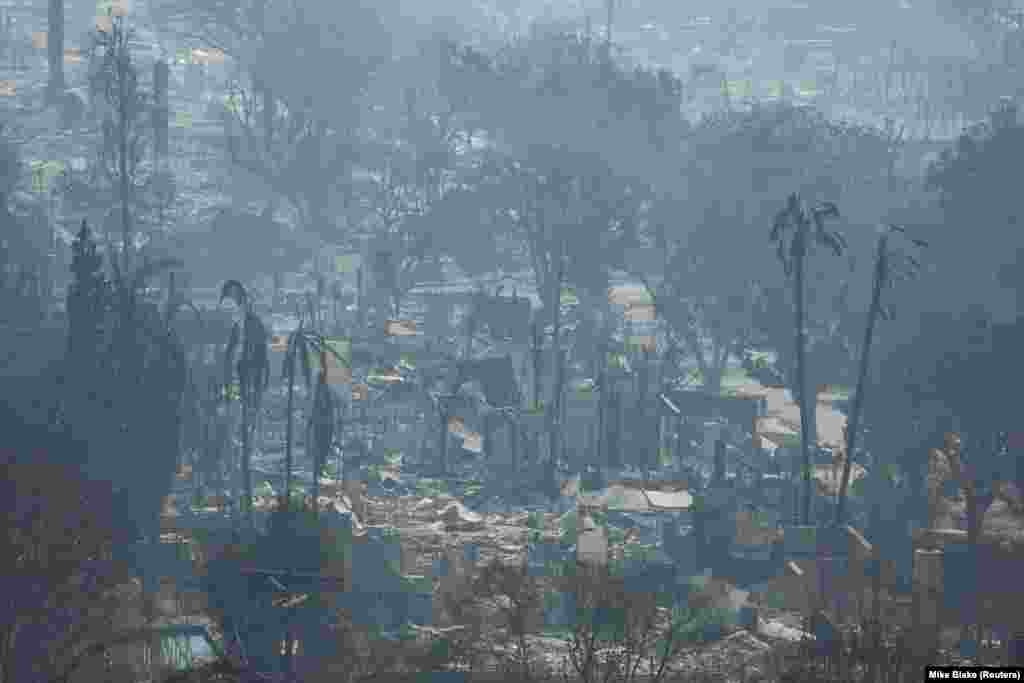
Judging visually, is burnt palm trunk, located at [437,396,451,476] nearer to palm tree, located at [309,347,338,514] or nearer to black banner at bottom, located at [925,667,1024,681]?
palm tree, located at [309,347,338,514]

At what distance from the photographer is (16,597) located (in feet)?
72.8

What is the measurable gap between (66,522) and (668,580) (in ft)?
33.9

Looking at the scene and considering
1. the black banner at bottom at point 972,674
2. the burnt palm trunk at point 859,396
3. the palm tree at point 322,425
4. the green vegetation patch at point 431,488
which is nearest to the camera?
the black banner at bottom at point 972,674

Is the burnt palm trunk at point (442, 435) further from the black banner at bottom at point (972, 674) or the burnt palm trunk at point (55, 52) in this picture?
the burnt palm trunk at point (55, 52)

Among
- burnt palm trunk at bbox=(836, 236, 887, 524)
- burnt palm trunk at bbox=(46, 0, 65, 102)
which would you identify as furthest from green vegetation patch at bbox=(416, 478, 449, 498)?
burnt palm trunk at bbox=(46, 0, 65, 102)

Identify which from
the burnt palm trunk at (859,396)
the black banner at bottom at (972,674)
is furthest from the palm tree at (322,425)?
the black banner at bottom at (972,674)

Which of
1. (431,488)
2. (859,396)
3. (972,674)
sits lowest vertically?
(431,488)

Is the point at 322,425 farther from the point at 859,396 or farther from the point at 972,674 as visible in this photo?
the point at 972,674

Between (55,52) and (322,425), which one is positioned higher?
(55,52)

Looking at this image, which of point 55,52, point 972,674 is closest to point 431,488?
point 972,674

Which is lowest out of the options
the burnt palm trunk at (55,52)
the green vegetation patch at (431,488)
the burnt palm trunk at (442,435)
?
the green vegetation patch at (431,488)

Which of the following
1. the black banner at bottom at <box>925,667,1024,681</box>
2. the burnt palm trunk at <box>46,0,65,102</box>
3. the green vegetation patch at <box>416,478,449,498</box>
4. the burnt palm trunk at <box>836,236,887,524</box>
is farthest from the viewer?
the burnt palm trunk at <box>46,0,65,102</box>

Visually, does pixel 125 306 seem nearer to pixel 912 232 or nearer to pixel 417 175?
pixel 912 232

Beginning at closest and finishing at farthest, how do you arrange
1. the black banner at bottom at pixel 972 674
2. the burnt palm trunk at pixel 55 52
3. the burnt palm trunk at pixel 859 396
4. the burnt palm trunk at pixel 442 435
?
the black banner at bottom at pixel 972 674, the burnt palm trunk at pixel 859 396, the burnt palm trunk at pixel 442 435, the burnt palm trunk at pixel 55 52
